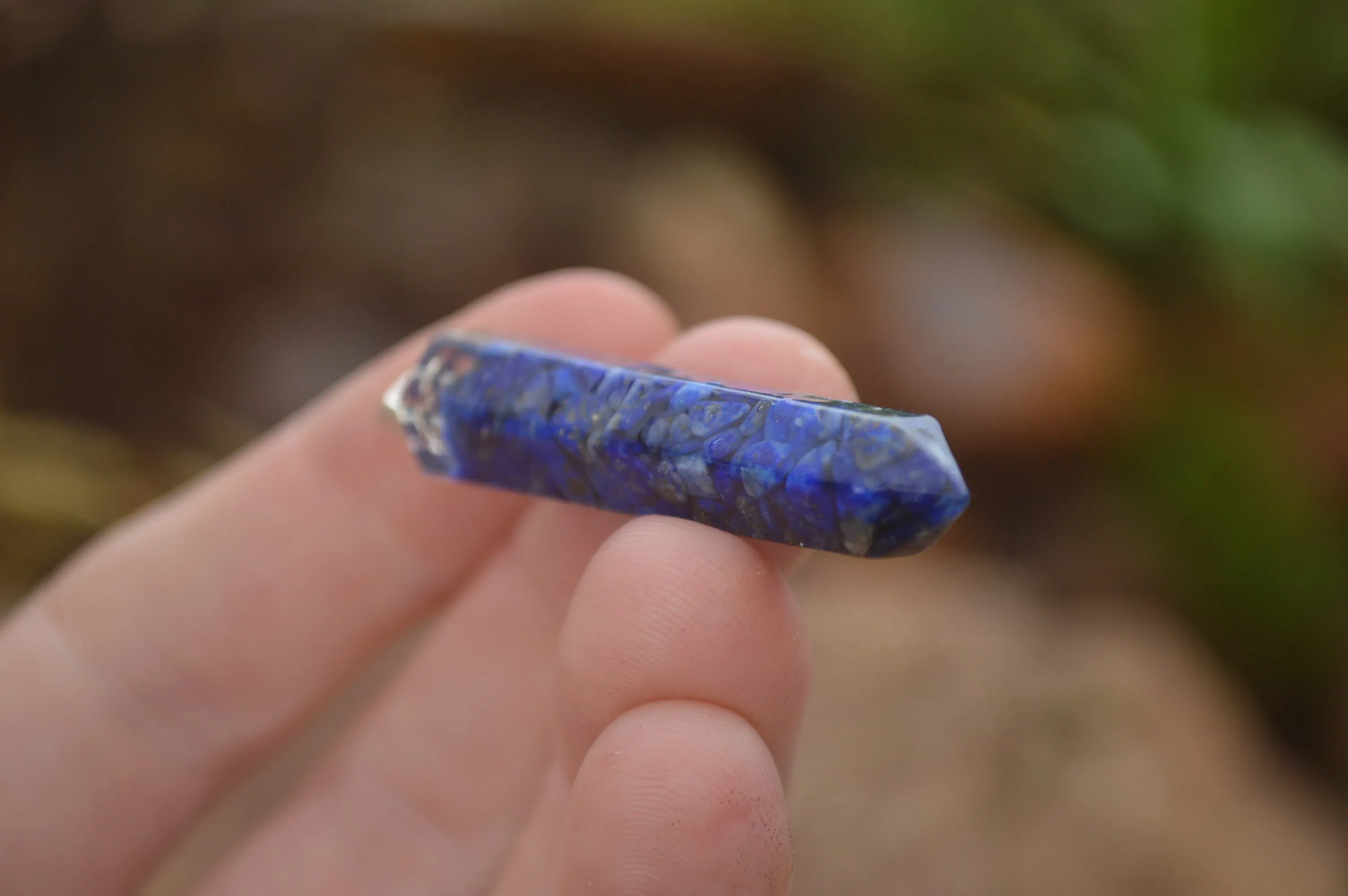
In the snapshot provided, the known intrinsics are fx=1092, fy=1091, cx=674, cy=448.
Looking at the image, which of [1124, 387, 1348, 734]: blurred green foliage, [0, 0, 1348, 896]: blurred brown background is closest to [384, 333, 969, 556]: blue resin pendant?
[0, 0, 1348, 896]: blurred brown background

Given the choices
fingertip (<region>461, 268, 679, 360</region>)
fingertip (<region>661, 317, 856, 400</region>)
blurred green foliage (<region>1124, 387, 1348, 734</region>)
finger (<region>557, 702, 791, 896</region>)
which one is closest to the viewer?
finger (<region>557, 702, 791, 896</region>)

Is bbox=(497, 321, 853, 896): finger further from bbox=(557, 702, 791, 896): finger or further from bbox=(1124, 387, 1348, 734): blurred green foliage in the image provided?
bbox=(1124, 387, 1348, 734): blurred green foliage

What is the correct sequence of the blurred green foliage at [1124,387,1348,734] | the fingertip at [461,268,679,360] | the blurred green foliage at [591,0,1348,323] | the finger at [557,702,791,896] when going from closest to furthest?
the finger at [557,702,791,896]
the fingertip at [461,268,679,360]
the blurred green foliage at [1124,387,1348,734]
the blurred green foliage at [591,0,1348,323]

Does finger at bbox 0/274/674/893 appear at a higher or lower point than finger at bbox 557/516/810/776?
lower

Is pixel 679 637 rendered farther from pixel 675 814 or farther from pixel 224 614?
pixel 224 614

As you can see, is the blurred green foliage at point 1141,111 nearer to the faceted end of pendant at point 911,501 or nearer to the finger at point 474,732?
the finger at point 474,732

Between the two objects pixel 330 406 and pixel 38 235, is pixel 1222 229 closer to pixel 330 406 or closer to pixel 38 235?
pixel 330 406

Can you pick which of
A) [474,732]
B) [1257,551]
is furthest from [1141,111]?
[474,732]

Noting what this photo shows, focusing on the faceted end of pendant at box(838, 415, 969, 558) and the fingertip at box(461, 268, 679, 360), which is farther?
the fingertip at box(461, 268, 679, 360)
